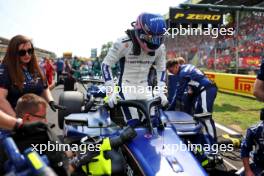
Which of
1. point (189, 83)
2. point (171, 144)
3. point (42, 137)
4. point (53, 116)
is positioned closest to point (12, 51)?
point (42, 137)

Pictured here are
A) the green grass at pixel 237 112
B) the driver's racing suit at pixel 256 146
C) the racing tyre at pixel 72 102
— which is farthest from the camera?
the green grass at pixel 237 112

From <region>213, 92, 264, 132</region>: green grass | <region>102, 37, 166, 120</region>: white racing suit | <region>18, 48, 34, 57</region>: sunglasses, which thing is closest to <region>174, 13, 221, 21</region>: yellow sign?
<region>213, 92, 264, 132</region>: green grass

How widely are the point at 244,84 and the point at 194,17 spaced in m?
10.8

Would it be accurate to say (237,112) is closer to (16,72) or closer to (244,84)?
(244,84)

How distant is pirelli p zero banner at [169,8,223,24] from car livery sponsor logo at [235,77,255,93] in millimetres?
9805

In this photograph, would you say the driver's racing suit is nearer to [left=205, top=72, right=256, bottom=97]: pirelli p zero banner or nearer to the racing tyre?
the racing tyre

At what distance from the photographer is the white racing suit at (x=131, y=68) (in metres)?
4.52

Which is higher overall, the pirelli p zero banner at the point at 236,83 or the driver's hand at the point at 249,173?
the driver's hand at the point at 249,173

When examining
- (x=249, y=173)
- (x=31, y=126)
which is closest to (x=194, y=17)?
(x=249, y=173)

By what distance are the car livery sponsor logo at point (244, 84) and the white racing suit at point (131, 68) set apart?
8.94 metres

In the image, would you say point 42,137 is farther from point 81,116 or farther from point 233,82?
point 233,82

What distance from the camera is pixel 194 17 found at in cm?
2378

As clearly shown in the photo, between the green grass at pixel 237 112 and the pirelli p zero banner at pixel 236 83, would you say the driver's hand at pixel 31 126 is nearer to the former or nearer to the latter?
the green grass at pixel 237 112

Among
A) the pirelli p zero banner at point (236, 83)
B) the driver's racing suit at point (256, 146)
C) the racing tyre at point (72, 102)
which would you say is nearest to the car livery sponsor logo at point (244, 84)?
the pirelli p zero banner at point (236, 83)
